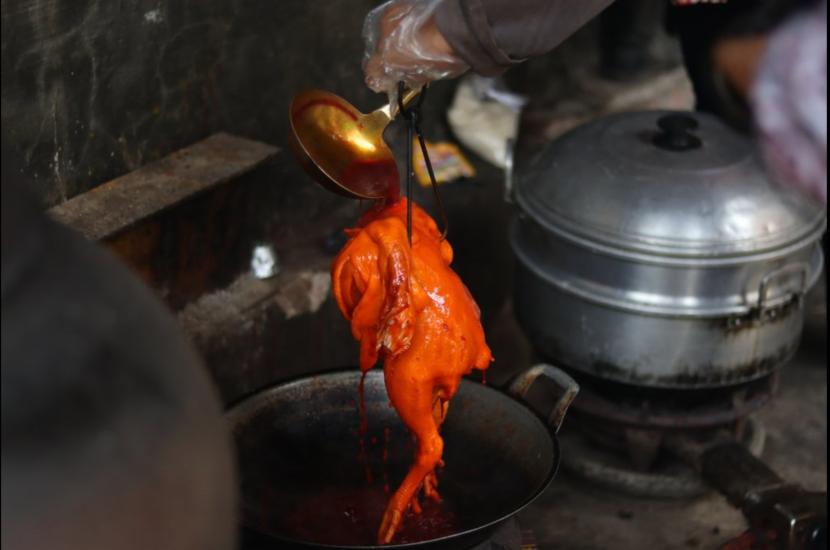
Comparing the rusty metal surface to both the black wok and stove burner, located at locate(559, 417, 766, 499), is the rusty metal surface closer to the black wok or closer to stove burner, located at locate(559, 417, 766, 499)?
the black wok

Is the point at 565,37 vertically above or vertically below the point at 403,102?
above

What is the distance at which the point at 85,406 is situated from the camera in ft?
3.36

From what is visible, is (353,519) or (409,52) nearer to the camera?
(409,52)

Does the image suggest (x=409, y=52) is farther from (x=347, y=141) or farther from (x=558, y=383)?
(x=558, y=383)

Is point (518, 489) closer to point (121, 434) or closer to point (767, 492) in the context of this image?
point (767, 492)

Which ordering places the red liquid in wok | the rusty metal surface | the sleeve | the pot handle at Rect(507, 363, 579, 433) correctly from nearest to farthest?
the sleeve < the red liquid in wok < the pot handle at Rect(507, 363, 579, 433) < the rusty metal surface

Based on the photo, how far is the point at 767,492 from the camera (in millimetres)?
4000

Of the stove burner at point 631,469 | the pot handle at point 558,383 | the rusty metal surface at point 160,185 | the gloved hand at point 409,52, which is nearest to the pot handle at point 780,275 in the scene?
the stove burner at point 631,469

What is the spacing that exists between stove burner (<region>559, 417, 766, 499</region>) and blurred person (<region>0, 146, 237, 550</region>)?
12.3ft

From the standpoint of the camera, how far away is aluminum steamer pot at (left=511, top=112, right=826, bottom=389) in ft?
13.2

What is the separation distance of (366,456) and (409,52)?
1302 mm

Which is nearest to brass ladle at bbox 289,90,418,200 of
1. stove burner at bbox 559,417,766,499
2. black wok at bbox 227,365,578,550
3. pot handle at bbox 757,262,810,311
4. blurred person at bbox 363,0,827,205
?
Result: blurred person at bbox 363,0,827,205

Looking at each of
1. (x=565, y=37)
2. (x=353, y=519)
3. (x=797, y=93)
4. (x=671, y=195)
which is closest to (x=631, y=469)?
(x=671, y=195)

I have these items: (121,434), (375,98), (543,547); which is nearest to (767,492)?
Result: (543,547)
